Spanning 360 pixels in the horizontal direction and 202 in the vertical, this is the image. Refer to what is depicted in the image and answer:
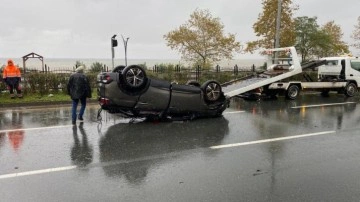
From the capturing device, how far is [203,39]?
82.5ft

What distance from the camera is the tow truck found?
1348 cm

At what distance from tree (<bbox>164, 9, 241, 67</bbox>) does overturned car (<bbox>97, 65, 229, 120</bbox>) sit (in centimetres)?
1523

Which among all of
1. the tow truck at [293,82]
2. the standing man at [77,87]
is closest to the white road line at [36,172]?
the standing man at [77,87]

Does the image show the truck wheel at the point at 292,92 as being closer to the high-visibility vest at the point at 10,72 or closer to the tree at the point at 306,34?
the high-visibility vest at the point at 10,72

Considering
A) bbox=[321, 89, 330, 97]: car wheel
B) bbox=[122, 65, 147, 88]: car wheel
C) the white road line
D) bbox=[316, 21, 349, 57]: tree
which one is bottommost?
the white road line

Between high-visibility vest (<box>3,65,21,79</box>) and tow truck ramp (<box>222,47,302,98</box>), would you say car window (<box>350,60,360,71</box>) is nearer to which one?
tow truck ramp (<box>222,47,302,98</box>)

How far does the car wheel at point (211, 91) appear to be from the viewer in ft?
32.9

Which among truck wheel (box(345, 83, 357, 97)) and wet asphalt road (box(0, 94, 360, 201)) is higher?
truck wheel (box(345, 83, 357, 97))

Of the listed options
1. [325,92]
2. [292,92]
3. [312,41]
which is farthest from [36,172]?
[312,41]

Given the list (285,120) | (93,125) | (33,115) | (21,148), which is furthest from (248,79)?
(21,148)

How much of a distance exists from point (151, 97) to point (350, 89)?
11536mm

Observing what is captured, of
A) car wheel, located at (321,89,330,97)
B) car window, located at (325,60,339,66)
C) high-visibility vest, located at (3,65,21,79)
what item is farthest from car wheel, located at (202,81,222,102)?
car window, located at (325,60,339,66)

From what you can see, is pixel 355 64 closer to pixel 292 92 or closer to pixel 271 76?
pixel 292 92

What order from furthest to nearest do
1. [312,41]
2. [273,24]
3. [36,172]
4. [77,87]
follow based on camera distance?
1. [312,41]
2. [273,24]
3. [77,87]
4. [36,172]
